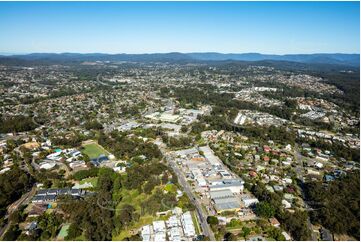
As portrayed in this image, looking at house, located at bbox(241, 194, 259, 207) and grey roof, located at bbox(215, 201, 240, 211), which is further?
house, located at bbox(241, 194, 259, 207)

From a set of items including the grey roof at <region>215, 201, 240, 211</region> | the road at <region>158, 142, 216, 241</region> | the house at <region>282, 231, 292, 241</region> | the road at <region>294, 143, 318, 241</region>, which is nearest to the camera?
the house at <region>282, 231, 292, 241</region>

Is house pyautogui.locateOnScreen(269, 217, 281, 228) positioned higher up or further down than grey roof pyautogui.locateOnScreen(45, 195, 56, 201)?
further down

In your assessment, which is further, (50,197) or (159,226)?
(50,197)

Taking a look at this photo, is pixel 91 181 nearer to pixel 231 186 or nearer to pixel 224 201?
pixel 224 201

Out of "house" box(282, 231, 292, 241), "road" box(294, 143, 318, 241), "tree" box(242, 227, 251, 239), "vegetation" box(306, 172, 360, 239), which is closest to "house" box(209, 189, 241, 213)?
"tree" box(242, 227, 251, 239)

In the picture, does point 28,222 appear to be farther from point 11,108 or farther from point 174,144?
point 11,108

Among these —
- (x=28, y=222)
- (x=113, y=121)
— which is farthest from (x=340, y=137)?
(x=28, y=222)

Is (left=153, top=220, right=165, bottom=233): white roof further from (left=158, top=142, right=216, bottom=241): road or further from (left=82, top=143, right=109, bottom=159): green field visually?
(left=82, top=143, right=109, bottom=159): green field

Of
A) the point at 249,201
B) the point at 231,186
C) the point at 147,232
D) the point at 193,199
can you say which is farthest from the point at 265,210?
the point at 147,232

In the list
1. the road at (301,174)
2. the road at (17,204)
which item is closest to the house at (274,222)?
the road at (301,174)

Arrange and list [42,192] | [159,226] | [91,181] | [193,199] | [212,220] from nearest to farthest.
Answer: [159,226]
[212,220]
[193,199]
[42,192]
[91,181]
